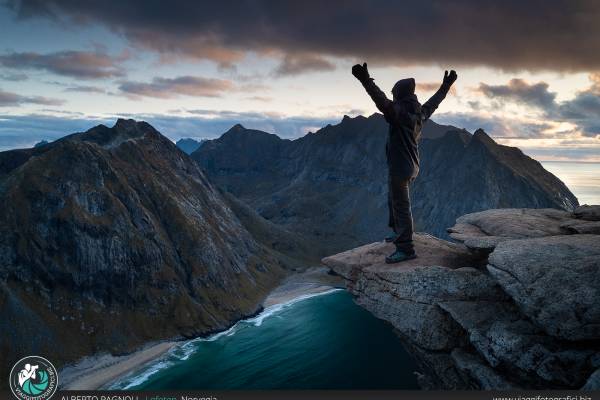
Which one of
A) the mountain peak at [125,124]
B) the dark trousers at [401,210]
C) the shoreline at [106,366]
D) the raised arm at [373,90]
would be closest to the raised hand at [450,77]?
the raised arm at [373,90]

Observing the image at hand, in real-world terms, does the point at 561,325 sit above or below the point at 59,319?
above

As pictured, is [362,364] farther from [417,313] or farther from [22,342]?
[22,342]

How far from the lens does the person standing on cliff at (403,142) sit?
19109mm

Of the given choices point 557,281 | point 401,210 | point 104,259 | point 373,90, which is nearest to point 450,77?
point 373,90

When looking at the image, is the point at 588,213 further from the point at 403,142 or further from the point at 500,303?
the point at 403,142

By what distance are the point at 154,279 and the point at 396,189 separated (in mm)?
108292

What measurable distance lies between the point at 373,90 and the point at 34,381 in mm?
17888

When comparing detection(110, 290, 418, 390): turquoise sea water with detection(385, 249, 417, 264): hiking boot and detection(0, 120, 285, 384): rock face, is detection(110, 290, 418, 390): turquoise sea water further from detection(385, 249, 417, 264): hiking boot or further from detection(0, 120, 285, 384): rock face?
detection(0, 120, 285, 384): rock face

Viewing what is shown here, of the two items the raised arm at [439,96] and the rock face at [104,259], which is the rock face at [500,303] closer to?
the raised arm at [439,96]

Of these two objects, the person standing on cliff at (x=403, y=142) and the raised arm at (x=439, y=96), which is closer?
the person standing on cliff at (x=403, y=142)

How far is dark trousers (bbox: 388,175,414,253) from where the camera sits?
2017 centimetres

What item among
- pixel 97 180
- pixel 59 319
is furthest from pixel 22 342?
pixel 97 180

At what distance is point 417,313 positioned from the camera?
18781 mm

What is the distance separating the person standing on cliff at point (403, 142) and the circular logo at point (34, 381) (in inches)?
632
